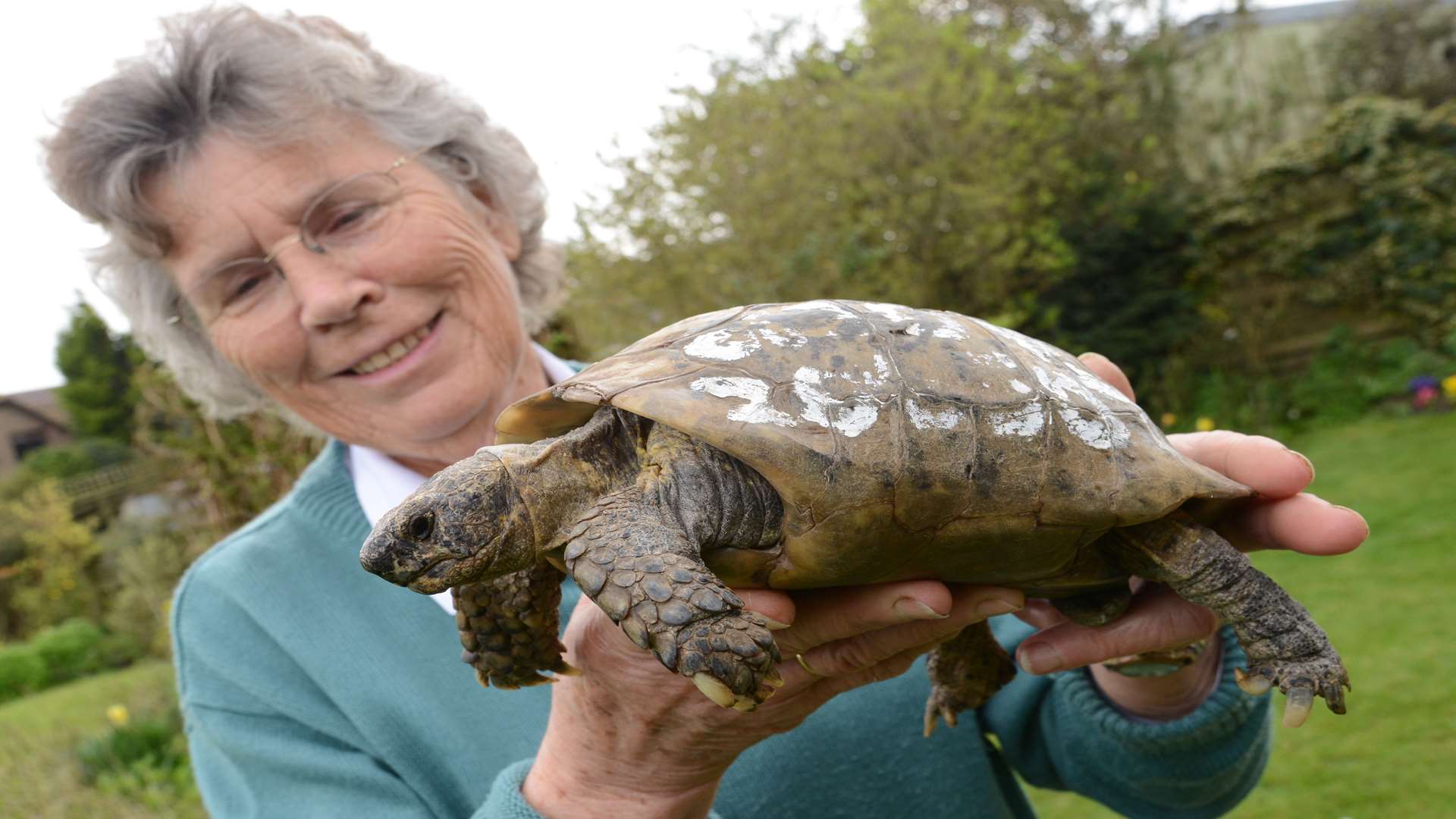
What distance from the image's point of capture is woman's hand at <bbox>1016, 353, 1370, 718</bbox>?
5.87 ft

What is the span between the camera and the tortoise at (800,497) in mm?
1534

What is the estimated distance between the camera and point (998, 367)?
177cm

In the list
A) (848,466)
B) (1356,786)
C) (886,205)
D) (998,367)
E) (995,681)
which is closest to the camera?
(848,466)

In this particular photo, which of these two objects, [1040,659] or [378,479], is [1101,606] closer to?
[1040,659]

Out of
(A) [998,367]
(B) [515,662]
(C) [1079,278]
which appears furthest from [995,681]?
(C) [1079,278]

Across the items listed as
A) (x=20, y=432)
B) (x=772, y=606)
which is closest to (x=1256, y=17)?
(x=772, y=606)

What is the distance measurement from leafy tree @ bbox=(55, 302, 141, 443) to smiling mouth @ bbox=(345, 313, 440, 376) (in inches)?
1177

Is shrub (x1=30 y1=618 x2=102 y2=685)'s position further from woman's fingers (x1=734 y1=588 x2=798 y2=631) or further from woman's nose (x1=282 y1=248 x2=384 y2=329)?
woman's fingers (x1=734 y1=588 x2=798 y2=631)

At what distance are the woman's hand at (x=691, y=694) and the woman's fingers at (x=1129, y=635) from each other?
0.28 meters

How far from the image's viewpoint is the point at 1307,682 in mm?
1817

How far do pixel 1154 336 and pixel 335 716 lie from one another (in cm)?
1203

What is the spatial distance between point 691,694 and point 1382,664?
533cm

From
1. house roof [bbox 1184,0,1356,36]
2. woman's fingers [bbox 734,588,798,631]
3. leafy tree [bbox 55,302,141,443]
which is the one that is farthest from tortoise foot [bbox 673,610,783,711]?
leafy tree [bbox 55,302,141,443]

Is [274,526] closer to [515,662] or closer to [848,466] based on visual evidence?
[515,662]
